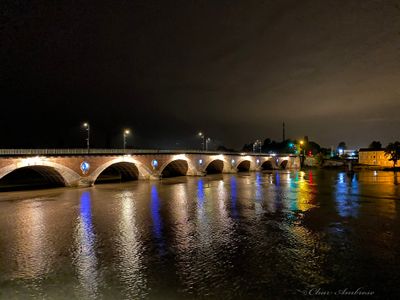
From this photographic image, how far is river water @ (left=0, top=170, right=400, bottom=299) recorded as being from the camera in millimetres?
9906

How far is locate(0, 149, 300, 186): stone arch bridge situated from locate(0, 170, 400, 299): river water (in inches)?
505

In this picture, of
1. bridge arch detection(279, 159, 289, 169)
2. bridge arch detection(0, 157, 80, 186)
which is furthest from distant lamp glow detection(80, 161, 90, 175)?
bridge arch detection(279, 159, 289, 169)

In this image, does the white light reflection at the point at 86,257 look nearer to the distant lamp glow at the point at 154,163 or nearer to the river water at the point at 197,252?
the river water at the point at 197,252

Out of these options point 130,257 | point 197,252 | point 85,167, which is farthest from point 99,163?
point 197,252

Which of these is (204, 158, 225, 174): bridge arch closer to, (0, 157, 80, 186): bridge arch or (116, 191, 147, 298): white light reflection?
(0, 157, 80, 186): bridge arch

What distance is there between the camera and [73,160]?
135 ft

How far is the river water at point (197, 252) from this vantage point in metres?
9.91

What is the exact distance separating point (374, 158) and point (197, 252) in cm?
14384

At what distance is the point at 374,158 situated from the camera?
Answer: 443ft

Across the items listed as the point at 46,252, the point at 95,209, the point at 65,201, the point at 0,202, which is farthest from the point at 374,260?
the point at 0,202

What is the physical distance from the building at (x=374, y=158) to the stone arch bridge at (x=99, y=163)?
260 feet

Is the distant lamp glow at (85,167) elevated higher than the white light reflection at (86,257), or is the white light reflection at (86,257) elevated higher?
the distant lamp glow at (85,167)

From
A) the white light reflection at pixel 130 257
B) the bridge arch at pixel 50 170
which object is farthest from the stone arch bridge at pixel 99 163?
the white light reflection at pixel 130 257

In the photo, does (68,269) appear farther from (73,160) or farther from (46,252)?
(73,160)
